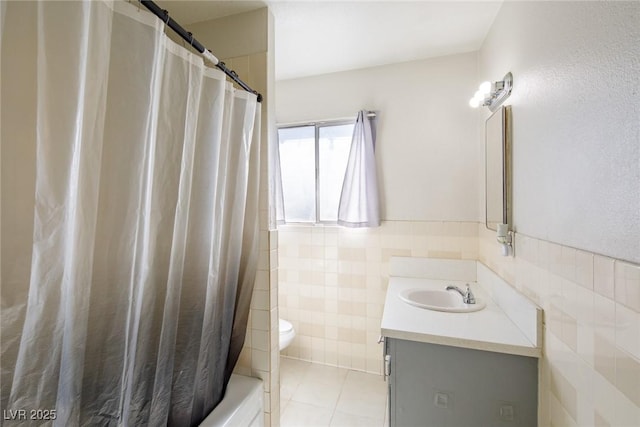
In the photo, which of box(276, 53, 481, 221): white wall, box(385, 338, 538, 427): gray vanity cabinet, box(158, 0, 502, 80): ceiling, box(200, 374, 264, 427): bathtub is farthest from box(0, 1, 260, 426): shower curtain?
box(276, 53, 481, 221): white wall

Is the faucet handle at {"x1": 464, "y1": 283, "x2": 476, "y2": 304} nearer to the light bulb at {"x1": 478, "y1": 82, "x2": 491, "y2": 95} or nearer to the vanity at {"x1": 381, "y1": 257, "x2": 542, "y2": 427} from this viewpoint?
the vanity at {"x1": 381, "y1": 257, "x2": 542, "y2": 427}

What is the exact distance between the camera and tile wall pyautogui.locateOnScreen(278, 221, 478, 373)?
2.00 metres

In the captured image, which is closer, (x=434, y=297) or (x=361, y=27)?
(x=361, y=27)

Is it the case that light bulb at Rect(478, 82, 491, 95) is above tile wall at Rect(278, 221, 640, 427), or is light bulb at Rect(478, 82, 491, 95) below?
above

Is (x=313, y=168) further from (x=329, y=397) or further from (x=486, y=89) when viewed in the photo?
(x=329, y=397)

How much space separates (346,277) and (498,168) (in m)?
1.31

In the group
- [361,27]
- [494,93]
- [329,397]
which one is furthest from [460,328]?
[361,27]

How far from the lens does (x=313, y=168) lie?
7.63 feet

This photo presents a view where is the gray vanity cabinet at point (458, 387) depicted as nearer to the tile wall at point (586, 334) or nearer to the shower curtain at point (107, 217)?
the tile wall at point (586, 334)

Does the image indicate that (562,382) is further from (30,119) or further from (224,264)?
(30,119)

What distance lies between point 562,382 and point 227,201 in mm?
1438

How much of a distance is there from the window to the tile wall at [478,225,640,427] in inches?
56.1

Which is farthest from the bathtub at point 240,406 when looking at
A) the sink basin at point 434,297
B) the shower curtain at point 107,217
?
the sink basin at point 434,297

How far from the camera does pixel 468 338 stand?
1.14 meters
